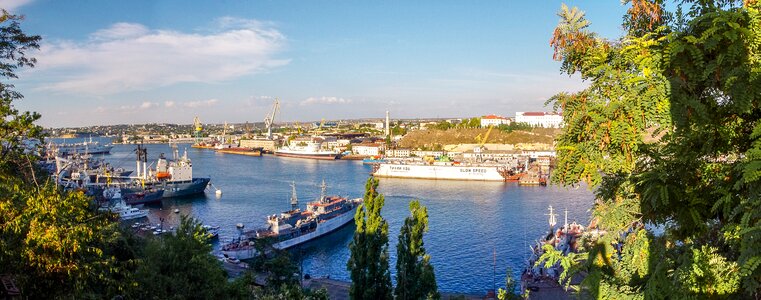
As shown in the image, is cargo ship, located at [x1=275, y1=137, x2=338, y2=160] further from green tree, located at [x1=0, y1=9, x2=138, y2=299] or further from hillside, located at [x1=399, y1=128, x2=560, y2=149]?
Answer: green tree, located at [x1=0, y1=9, x2=138, y2=299]

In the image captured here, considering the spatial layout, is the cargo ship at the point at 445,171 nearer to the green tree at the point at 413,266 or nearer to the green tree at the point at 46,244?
the green tree at the point at 413,266

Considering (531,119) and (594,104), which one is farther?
(531,119)

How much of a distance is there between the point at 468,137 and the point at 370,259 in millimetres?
39301

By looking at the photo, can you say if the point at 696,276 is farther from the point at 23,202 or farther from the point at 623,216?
the point at 23,202

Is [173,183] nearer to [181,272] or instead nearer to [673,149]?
[181,272]

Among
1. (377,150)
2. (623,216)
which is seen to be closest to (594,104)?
(623,216)

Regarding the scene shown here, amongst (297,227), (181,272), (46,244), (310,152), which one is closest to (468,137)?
(310,152)

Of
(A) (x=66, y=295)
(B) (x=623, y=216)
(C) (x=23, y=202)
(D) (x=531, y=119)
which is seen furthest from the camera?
(D) (x=531, y=119)

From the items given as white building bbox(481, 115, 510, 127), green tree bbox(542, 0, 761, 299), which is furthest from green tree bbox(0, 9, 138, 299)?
white building bbox(481, 115, 510, 127)

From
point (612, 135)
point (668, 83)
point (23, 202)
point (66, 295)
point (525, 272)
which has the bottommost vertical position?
point (525, 272)

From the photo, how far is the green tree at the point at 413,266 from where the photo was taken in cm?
626

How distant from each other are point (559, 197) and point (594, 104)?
59.4ft

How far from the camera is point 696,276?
4.35 ft

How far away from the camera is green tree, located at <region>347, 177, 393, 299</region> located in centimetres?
608
